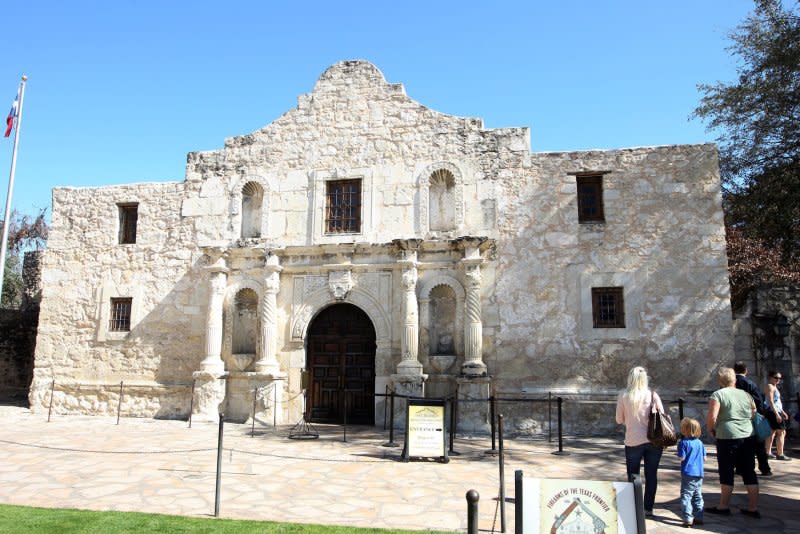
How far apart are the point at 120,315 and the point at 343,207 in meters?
6.36

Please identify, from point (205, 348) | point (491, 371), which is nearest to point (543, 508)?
point (491, 371)

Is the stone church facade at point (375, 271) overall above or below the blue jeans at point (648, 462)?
above

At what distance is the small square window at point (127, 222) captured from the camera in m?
15.4

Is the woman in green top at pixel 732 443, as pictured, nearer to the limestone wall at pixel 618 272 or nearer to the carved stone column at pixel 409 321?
the limestone wall at pixel 618 272

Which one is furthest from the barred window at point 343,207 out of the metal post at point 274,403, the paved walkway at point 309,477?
the paved walkway at point 309,477

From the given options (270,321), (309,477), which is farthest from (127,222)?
(309,477)

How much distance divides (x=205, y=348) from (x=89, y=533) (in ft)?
28.4

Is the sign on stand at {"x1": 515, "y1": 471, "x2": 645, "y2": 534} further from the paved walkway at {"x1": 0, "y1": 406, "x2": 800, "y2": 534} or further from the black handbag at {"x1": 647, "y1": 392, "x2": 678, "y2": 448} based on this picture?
the black handbag at {"x1": 647, "y1": 392, "x2": 678, "y2": 448}

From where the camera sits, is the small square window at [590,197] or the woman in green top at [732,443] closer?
the woman in green top at [732,443]

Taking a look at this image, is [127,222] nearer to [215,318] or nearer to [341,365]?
[215,318]

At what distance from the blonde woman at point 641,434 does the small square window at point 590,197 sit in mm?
7289

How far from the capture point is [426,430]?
346 inches

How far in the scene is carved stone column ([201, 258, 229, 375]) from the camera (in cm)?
1323

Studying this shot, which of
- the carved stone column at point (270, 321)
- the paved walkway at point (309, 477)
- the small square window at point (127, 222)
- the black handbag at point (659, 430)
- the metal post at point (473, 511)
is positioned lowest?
the paved walkway at point (309, 477)
